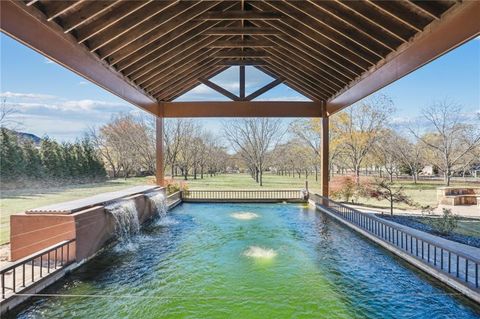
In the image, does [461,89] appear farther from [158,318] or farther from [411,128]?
[158,318]

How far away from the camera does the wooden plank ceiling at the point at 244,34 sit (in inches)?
172

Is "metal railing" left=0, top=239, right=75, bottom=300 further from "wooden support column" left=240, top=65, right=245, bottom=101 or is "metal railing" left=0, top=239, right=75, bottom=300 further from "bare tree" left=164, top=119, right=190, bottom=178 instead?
"bare tree" left=164, top=119, right=190, bottom=178

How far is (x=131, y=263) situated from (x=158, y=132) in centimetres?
672

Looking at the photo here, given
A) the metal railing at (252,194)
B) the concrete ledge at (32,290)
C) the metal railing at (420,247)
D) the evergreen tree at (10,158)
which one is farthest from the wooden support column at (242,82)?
the evergreen tree at (10,158)

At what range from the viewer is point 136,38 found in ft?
18.5

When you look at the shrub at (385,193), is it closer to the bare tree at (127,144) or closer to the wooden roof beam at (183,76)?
the wooden roof beam at (183,76)

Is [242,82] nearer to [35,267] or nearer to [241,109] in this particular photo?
[241,109]

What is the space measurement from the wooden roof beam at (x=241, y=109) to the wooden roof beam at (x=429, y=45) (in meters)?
3.72

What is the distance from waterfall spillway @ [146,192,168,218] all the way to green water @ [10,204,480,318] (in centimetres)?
Answer: 196

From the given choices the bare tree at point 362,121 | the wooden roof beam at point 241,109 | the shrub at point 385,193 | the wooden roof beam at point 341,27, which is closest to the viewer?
the wooden roof beam at point 341,27

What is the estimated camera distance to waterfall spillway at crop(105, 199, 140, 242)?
647 cm

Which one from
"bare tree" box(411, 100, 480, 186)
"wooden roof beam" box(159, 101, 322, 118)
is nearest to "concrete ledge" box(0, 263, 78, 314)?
"wooden roof beam" box(159, 101, 322, 118)

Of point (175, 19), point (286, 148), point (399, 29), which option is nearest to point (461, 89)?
point (286, 148)

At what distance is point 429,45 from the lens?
4.39 metres
